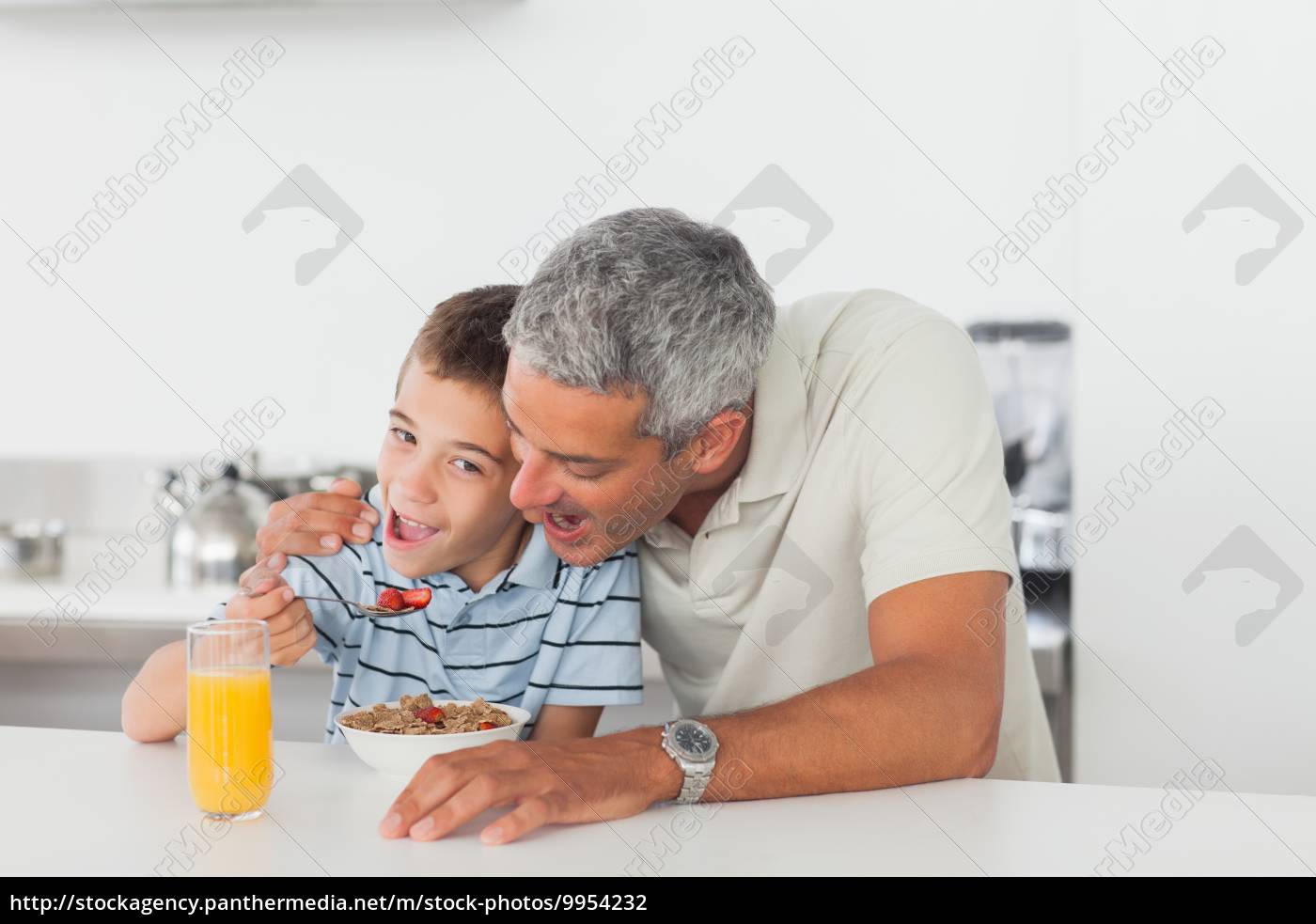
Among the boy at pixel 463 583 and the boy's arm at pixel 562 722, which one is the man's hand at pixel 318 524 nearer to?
the boy at pixel 463 583

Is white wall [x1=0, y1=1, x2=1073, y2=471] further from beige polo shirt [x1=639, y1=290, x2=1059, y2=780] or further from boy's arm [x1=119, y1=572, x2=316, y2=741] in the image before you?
boy's arm [x1=119, y1=572, x2=316, y2=741]

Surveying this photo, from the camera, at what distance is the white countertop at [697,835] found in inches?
32.1

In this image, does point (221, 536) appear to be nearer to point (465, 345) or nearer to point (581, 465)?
point (465, 345)

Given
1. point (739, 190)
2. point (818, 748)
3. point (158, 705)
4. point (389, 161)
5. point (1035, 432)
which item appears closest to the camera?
point (818, 748)

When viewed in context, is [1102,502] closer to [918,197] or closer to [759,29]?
[918,197]

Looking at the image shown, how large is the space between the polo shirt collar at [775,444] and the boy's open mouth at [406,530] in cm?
34

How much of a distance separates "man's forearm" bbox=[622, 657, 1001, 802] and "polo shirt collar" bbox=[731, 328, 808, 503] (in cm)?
29

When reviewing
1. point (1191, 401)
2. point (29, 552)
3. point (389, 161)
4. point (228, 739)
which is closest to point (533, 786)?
point (228, 739)

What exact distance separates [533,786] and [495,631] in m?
0.43

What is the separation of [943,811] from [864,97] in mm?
1789

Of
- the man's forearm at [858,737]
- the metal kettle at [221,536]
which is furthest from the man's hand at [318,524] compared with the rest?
the metal kettle at [221,536]

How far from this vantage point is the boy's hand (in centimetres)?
116

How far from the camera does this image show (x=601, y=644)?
49.8 inches

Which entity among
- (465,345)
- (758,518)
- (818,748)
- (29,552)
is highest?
(465,345)
